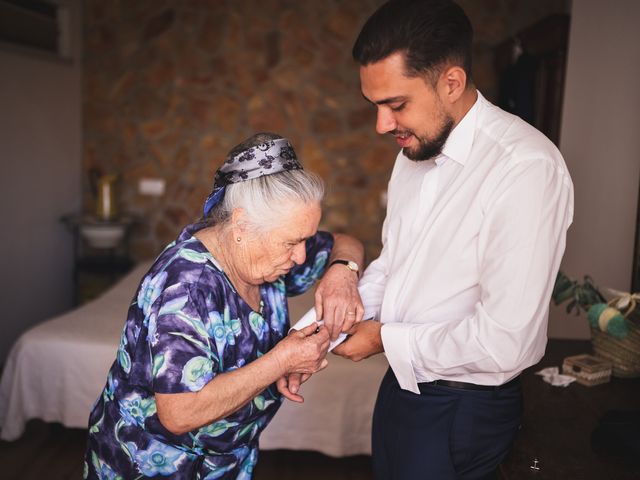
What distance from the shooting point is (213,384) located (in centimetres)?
120

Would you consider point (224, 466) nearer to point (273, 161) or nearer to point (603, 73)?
point (273, 161)

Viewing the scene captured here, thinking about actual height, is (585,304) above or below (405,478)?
above

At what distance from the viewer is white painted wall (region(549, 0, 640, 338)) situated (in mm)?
2447

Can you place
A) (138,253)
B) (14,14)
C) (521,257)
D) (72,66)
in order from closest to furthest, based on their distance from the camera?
(521,257) → (14,14) → (72,66) → (138,253)

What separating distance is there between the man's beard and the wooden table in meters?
0.67

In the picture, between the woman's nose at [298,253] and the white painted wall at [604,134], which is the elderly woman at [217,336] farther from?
the white painted wall at [604,134]

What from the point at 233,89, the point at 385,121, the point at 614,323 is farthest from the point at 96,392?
the point at 233,89

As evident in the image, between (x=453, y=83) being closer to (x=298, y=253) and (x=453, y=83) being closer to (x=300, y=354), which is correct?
(x=298, y=253)

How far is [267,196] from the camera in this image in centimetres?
130

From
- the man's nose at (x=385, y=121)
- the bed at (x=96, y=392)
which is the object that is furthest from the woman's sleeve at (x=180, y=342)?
the bed at (x=96, y=392)

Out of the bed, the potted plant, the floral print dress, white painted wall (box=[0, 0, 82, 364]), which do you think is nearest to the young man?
the floral print dress

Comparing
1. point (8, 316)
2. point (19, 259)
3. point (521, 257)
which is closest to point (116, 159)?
point (19, 259)

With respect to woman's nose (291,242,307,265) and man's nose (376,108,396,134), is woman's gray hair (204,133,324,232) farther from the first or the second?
man's nose (376,108,396,134)

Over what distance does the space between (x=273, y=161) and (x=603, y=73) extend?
1.81 meters
